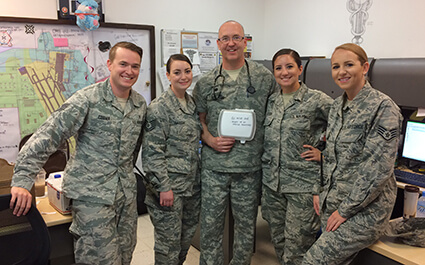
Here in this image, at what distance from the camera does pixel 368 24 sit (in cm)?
320

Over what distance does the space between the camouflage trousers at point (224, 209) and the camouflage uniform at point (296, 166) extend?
15 cm

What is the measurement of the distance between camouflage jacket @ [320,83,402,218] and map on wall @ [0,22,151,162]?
8.57 feet

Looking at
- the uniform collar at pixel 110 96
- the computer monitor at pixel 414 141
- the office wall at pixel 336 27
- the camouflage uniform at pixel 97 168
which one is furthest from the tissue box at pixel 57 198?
the office wall at pixel 336 27

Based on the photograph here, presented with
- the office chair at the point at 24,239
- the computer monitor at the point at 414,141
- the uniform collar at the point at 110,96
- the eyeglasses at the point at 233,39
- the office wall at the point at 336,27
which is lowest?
the office chair at the point at 24,239

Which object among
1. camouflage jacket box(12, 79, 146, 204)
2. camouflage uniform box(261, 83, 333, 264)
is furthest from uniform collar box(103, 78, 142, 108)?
camouflage uniform box(261, 83, 333, 264)

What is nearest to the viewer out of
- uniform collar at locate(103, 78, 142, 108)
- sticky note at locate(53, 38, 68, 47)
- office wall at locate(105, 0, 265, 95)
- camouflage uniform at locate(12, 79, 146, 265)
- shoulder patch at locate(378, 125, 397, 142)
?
shoulder patch at locate(378, 125, 397, 142)

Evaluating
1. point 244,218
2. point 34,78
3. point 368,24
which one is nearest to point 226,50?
point 244,218

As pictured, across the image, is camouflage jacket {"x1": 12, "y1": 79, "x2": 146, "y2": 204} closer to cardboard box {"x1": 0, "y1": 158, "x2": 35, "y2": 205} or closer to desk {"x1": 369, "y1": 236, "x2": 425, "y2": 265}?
cardboard box {"x1": 0, "y1": 158, "x2": 35, "y2": 205}

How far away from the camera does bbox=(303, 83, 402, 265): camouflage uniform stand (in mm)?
1562

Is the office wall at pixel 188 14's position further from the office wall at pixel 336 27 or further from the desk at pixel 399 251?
the desk at pixel 399 251

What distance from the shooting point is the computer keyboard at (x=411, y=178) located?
238 centimetres

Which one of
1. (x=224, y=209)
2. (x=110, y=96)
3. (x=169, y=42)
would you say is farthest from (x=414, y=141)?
(x=169, y=42)

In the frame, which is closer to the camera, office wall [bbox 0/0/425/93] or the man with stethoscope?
the man with stethoscope

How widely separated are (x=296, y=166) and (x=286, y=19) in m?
2.60
